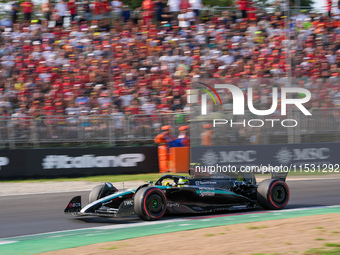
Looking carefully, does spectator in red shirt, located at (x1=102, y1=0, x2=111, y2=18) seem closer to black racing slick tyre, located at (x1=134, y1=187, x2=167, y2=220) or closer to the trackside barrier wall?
the trackside barrier wall

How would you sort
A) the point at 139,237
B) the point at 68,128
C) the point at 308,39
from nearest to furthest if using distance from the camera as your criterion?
the point at 139,237 < the point at 68,128 < the point at 308,39

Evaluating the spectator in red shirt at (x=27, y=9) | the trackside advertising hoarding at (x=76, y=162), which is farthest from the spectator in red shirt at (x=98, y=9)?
the trackside advertising hoarding at (x=76, y=162)

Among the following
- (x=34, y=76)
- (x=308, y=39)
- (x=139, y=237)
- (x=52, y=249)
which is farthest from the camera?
(x=308, y=39)

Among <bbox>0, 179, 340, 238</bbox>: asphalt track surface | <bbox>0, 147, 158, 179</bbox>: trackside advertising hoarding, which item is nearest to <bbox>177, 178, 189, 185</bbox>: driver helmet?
<bbox>0, 179, 340, 238</bbox>: asphalt track surface

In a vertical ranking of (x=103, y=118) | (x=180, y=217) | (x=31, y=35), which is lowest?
(x=180, y=217)

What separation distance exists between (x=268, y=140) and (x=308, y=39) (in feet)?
17.3

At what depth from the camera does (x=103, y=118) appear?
49.3 ft

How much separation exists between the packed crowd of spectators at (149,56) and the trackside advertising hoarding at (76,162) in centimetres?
113

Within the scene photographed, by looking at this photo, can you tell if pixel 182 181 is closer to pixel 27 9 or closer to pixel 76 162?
pixel 76 162

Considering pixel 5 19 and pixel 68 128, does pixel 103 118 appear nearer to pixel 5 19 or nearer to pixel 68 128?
pixel 68 128

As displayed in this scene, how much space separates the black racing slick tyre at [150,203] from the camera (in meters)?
7.64

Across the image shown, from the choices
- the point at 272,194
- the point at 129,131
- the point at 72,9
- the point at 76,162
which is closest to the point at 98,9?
the point at 72,9

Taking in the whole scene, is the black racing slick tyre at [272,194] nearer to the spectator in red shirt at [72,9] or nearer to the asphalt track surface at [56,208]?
the asphalt track surface at [56,208]

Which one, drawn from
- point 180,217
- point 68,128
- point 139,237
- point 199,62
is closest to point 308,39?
point 199,62
